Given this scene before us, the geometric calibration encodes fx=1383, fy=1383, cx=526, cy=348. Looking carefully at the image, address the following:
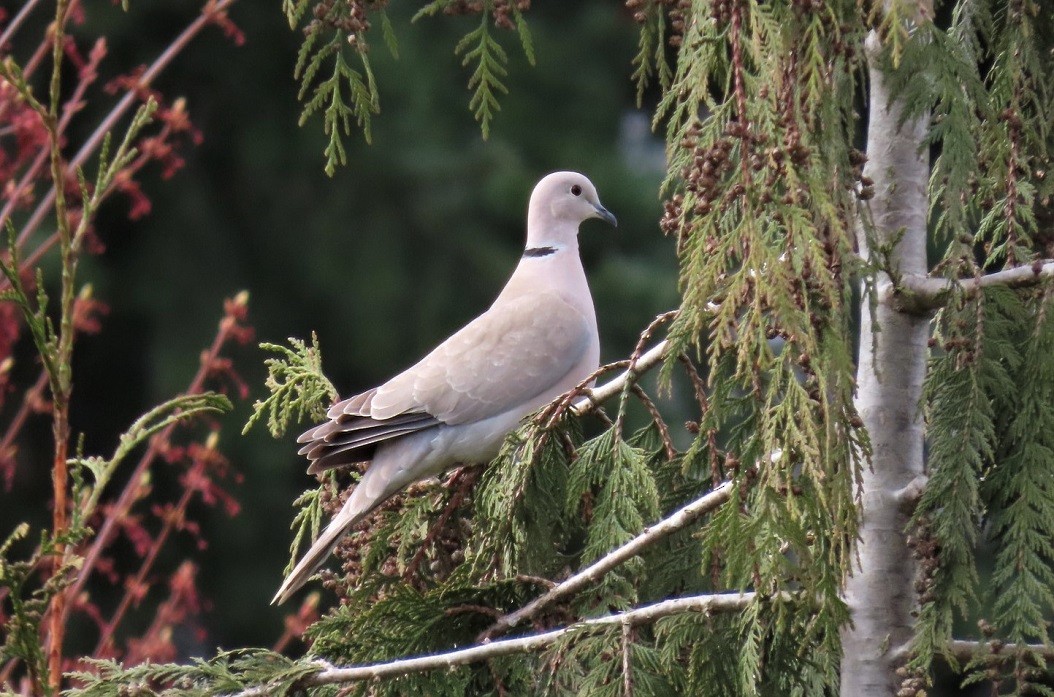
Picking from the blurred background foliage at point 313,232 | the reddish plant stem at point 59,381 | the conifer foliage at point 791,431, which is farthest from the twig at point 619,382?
the blurred background foliage at point 313,232

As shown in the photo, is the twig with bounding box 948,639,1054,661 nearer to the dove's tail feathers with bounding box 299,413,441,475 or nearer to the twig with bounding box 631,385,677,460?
the twig with bounding box 631,385,677,460

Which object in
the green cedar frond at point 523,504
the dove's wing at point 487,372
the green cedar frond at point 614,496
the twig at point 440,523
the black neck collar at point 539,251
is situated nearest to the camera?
the green cedar frond at point 614,496

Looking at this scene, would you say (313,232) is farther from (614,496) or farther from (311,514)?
(614,496)

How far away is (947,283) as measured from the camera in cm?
211

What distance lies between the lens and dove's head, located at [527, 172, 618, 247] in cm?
360

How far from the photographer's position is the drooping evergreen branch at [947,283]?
1979 mm

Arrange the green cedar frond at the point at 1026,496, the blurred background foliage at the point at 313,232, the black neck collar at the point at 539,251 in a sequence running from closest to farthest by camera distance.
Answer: the green cedar frond at the point at 1026,496 < the black neck collar at the point at 539,251 < the blurred background foliage at the point at 313,232

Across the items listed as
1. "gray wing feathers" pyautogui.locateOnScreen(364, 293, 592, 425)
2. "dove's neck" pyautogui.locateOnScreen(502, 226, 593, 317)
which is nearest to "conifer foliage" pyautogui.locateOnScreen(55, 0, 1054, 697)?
"gray wing feathers" pyautogui.locateOnScreen(364, 293, 592, 425)

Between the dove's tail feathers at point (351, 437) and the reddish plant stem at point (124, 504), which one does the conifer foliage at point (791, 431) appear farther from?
the reddish plant stem at point (124, 504)

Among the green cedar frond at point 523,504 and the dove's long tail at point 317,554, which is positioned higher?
the green cedar frond at point 523,504

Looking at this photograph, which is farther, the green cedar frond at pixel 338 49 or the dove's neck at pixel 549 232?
the dove's neck at pixel 549 232

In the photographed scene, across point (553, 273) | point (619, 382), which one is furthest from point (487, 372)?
point (619, 382)

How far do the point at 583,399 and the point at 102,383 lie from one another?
299 inches

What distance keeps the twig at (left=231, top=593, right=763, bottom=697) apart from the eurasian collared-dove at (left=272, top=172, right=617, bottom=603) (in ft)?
1.97
